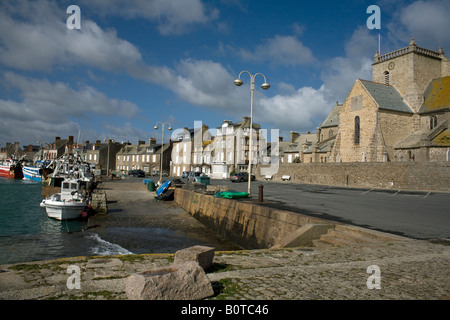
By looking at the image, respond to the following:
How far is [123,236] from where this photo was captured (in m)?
13.4

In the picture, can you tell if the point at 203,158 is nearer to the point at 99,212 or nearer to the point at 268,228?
the point at 99,212

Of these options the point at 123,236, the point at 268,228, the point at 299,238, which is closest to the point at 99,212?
the point at 123,236

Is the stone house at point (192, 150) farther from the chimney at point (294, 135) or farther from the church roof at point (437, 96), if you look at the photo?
the church roof at point (437, 96)

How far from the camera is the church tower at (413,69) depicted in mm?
38781

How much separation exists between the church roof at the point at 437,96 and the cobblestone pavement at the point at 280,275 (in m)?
36.3

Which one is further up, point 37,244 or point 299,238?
point 299,238

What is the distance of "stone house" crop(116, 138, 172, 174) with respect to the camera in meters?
69.4

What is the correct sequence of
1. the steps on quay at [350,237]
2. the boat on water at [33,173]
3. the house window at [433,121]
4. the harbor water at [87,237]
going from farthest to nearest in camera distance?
1. the boat on water at [33,173]
2. the house window at [433,121]
3. the harbor water at [87,237]
4. the steps on quay at [350,237]

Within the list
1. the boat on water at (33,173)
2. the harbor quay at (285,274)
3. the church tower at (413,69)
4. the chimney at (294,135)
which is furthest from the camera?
the chimney at (294,135)

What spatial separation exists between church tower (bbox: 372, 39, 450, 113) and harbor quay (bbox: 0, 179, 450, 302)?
129ft

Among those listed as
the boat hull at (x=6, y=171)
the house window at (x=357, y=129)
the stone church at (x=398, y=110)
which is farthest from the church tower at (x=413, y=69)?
the boat hull at (x=6, y=171)
